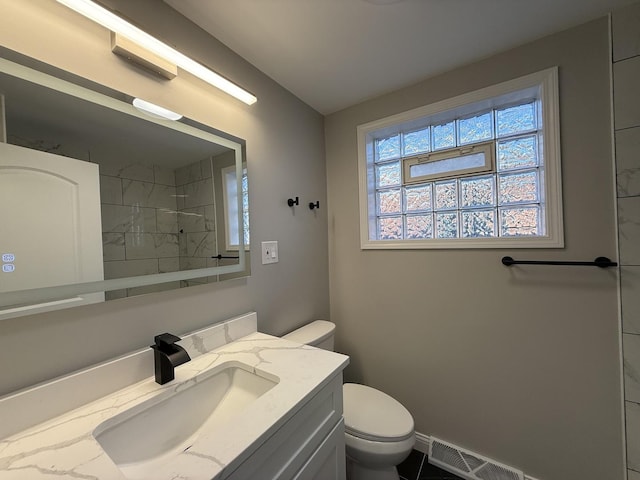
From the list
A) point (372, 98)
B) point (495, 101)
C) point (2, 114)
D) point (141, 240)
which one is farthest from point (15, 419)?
point (495, 101)

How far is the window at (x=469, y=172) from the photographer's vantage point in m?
1.23

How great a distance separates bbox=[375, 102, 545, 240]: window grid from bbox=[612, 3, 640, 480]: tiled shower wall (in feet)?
0.90

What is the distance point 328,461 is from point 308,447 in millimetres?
175

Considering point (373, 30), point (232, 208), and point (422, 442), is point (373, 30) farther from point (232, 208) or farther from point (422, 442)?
point (422, 442)

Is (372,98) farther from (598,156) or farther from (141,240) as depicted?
(141,240)

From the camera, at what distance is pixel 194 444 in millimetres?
570

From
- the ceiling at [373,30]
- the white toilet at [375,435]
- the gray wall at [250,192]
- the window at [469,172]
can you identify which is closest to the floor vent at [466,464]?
the white toilet at [375,435]

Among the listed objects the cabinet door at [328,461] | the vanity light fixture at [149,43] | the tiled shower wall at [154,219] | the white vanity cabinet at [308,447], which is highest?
the vanity light fixture at [149,43]

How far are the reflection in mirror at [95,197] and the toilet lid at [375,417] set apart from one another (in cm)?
94

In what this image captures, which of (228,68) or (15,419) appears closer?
(15,419)

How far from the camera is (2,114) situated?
65 cm

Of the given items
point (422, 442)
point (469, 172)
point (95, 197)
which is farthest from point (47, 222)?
point (422, 442)

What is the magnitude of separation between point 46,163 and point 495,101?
1.90 meters

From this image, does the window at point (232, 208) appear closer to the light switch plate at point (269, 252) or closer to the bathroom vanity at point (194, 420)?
the light switch plate at point (269, 252)
